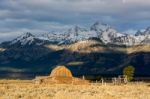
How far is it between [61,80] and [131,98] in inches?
3390

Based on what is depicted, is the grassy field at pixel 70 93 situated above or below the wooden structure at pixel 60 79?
below

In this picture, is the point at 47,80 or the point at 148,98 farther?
the point at 47,80

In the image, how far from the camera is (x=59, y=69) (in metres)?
136

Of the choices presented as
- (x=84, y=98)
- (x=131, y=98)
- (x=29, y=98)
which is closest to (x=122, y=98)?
(x=131, y=98)

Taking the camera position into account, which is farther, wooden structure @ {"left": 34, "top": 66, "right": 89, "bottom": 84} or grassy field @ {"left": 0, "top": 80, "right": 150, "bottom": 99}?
wooden structure @ {"left": 34, "top": 66, "right": 89, "bottom": 84}

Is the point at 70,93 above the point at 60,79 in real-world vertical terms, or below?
below

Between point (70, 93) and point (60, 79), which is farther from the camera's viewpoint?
point (60, 79)

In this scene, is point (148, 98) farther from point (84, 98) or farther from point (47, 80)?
point (47, 80)

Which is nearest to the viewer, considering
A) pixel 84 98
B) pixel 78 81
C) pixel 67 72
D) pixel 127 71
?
pixel 84 98

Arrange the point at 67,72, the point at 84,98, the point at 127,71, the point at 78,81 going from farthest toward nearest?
the point at 127,71, the point at 67,72, the point at 78,81, the point at 84,98

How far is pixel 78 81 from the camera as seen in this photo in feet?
402

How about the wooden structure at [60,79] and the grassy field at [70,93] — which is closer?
the grassy field at [70,93]

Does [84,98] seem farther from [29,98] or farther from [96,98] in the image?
[29,98]

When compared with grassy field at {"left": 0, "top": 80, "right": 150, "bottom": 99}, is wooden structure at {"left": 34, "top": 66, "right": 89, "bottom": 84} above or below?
above
